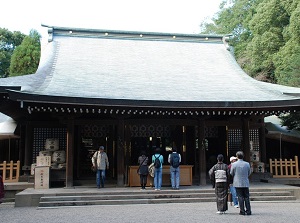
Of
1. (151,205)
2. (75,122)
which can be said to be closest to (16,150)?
(75,122)

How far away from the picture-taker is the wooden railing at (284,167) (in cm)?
1500

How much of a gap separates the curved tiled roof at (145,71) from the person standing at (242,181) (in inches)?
175

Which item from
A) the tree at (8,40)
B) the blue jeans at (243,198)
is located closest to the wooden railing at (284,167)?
the blue jeans at (243,198)

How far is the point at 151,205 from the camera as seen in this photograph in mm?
10430

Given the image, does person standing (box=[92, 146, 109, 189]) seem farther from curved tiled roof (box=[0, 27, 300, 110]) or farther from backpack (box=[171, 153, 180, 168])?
backpack (box=[171, 153, 180, 168])

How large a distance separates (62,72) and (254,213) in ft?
32.8

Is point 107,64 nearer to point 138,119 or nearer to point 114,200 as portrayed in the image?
point 138,119

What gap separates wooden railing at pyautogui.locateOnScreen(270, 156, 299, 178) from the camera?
15.0m

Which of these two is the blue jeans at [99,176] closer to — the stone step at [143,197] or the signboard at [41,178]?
the stone step at [143,197]

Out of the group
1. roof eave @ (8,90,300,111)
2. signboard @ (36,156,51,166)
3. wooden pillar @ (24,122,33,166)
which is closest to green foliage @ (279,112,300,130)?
roof eave @ (8,90,300,111)

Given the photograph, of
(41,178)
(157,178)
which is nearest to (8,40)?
(41,178)

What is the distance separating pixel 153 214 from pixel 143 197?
8.21ft

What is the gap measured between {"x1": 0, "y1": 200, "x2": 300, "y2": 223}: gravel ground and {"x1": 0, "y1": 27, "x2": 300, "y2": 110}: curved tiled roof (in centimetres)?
375

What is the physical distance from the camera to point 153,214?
866cm
